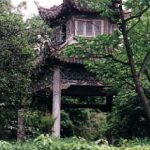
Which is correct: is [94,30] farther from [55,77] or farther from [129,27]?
[129,27]

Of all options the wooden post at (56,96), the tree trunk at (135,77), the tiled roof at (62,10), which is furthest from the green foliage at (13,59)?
the tree trunk at (135,77)

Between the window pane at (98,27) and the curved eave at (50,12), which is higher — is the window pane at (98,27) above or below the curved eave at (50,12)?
below

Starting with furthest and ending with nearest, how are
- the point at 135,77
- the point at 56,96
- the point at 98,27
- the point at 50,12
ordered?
the point at 50,12 → the point at 98,27 → the point at 56,96 → the point at 135,77

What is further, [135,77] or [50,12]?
[50,12]

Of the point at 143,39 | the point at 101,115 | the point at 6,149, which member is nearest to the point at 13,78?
the point at 143,39

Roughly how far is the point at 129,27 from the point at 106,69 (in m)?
1.35

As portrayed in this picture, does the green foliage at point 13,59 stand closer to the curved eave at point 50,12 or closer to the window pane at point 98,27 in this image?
the curved eave at point 50,12

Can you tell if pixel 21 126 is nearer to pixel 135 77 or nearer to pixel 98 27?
pixel 98 27

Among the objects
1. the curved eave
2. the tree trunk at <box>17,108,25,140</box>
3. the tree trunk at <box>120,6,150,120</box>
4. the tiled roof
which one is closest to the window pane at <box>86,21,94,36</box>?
the tiled roof

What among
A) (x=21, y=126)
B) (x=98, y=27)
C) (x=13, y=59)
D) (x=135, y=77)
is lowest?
(x=21, y=126)

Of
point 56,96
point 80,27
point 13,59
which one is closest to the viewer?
point 13,59

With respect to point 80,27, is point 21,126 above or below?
below

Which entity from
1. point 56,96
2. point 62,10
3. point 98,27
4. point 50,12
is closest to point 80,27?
point 98,27

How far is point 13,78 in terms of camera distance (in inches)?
642
